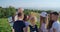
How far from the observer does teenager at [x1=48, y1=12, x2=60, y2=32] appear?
1.89 m

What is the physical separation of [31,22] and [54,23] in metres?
0.28

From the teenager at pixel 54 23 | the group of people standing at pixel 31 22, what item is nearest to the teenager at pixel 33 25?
the group of people standing at pixel 31 22

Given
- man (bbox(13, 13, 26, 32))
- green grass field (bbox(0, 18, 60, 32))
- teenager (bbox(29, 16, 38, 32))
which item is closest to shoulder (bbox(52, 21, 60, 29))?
teenager (bbox(29, 16, 38, 32))

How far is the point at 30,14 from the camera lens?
194 centimetres

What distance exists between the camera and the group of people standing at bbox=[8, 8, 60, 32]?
→ 1917mm

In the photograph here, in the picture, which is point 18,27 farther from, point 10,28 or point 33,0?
point 33,0

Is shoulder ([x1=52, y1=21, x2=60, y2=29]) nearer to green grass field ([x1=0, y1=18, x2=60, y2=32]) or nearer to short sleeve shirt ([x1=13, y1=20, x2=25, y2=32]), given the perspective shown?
short sleeve shirt ([x1=13, y1=20, x2=25, y2=32])

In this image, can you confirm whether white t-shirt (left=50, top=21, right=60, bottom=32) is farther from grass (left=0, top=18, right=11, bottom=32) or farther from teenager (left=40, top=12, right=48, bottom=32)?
grass (left=0, top=18, right=11, bottom=32)

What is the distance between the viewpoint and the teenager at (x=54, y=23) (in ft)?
6.20

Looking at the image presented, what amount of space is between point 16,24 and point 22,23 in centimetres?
8

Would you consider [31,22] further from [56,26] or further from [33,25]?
[56,26]

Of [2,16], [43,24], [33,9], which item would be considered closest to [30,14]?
[33,9]

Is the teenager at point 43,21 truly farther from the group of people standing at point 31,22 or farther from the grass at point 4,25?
the grass at point 4,25

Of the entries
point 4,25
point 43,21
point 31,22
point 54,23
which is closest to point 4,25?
point 4,25
